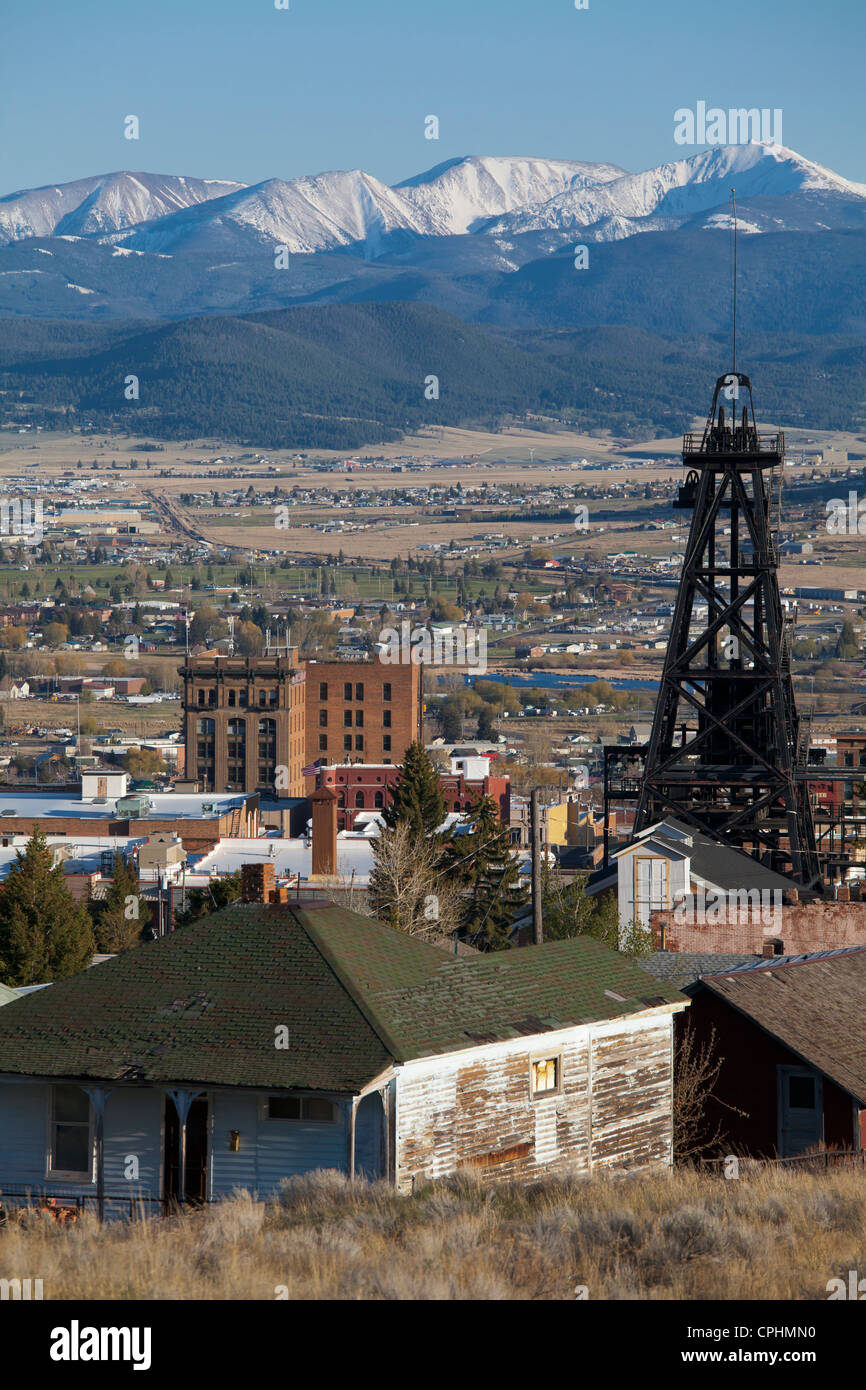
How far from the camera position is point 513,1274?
18.0 metres

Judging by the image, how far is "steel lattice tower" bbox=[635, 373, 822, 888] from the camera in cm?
6238

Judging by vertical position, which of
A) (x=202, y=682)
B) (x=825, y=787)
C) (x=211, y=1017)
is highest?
(x=202, y=682)

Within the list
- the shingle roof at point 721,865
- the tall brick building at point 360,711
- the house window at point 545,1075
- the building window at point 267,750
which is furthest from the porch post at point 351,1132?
the tall brick building at point 360,711

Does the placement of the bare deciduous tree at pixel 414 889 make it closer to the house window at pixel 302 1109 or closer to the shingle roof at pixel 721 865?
the shingle roof at pixel 721 865

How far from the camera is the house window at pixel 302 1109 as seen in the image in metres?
24.6

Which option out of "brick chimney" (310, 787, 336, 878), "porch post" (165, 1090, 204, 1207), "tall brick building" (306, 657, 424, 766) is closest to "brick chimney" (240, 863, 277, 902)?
"porch post" (165, 1090, 204, 1207)

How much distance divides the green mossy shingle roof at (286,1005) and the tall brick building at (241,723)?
14226cm

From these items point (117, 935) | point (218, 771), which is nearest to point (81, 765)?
point (218, 771)

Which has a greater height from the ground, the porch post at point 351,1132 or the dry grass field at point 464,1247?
the porch post at point 351,1132

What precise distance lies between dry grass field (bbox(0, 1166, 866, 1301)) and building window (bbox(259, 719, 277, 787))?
15024cm

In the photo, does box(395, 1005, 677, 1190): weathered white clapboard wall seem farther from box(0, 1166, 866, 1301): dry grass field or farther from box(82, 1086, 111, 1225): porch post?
box(82, 1086, 111, 1225): porch post

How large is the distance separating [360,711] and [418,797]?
4495 inches

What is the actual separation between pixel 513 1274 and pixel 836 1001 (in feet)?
52.2
